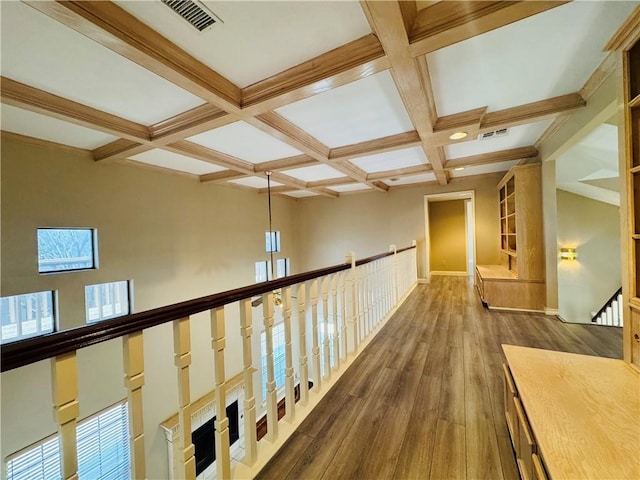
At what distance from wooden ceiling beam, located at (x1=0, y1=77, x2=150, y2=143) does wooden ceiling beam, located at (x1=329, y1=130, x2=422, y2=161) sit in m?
2.33

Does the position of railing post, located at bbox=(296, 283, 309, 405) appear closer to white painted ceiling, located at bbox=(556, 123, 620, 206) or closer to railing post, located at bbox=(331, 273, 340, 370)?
railing post, located at bbox=(331, 273, 340, 370)

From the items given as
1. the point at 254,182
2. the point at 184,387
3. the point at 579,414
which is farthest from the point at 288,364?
the point at 254,182

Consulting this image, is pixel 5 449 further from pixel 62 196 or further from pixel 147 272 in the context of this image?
pixel 62 196

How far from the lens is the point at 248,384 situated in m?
1.21

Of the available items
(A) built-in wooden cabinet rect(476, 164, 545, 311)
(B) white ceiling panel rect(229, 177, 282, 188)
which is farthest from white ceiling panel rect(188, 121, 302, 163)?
(A) built-in wooden cabinet rect(476, 164, 545, 311)

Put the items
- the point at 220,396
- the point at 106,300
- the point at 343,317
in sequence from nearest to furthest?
the point at 220,396, the point at 343,317, the point at 106,300

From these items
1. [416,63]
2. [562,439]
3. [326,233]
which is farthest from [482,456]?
[326,233]

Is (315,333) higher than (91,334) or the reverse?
the reverse

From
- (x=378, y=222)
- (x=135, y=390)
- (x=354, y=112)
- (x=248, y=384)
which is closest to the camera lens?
(x=135, y=390)

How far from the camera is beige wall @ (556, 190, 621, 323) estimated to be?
537cm

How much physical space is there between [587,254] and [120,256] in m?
8.94

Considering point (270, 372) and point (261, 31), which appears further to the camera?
point (261, 31)

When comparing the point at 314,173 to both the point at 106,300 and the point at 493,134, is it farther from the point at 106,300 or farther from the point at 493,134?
the point at 106,300

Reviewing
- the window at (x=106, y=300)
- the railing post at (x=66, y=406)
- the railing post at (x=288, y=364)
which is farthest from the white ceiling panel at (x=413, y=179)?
the railing post at (x=66, y=406)
